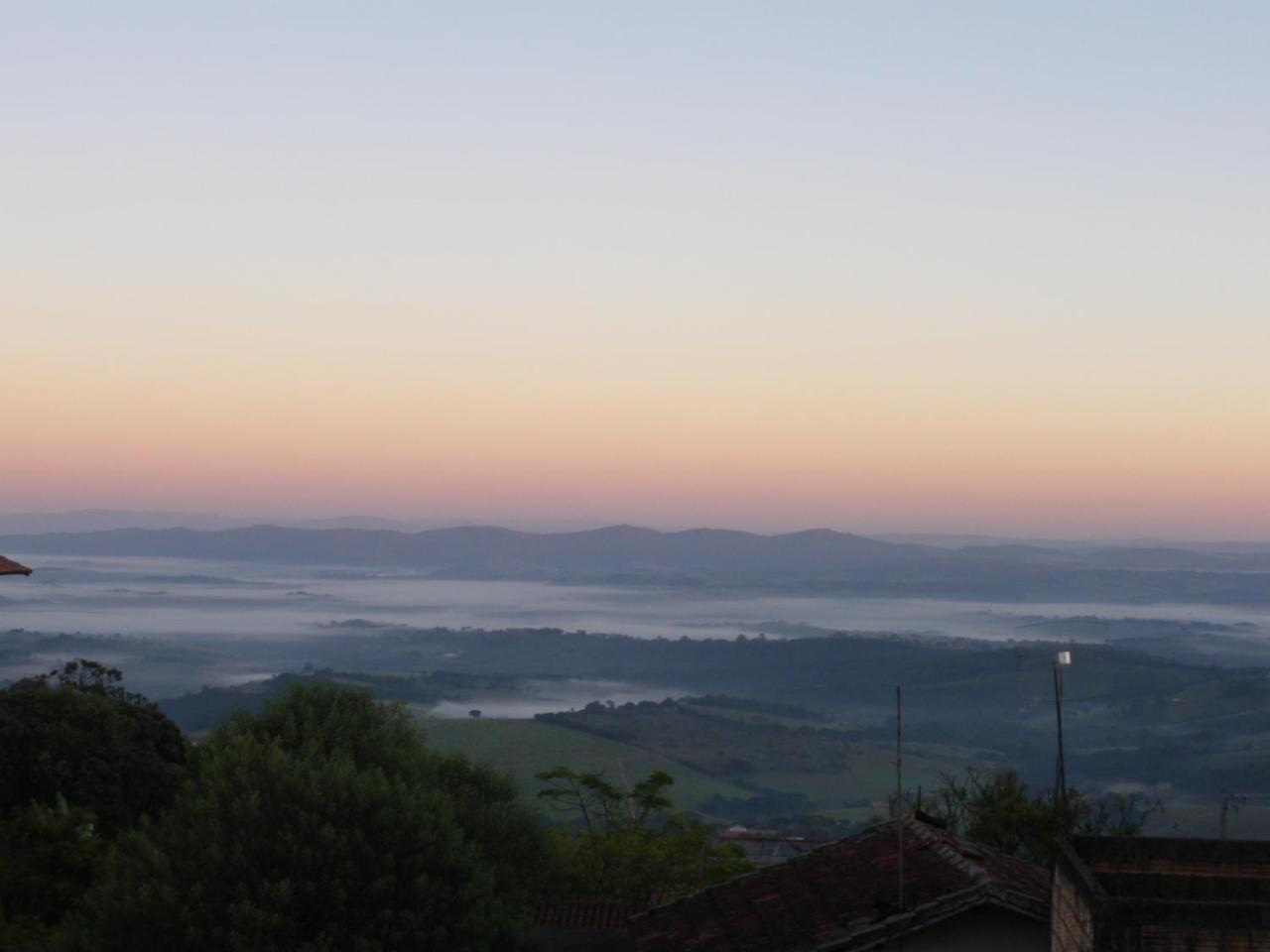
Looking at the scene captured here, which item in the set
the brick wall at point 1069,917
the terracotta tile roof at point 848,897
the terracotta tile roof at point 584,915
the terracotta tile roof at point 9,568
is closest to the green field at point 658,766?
the terracotta tile roof at point 584,915

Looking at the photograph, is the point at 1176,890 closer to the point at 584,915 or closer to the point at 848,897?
the point at 848,897

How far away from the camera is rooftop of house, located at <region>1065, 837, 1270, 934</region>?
40.3ft

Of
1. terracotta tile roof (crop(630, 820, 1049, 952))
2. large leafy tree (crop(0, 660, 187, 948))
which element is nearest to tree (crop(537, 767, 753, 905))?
large leafy tree (crop(0, 660, 187, 948))

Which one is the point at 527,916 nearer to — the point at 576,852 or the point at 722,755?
the point at 576,852

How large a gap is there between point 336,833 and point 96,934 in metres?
3.53

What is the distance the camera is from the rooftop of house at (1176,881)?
12.3 m

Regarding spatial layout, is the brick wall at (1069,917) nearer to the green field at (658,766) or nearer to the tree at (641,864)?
the tree at (641,864)

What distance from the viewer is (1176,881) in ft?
44.6

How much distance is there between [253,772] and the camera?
22984 mm

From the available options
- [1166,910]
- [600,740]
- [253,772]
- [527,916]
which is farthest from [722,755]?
[1166,910]

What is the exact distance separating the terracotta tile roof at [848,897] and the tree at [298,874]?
3064mm

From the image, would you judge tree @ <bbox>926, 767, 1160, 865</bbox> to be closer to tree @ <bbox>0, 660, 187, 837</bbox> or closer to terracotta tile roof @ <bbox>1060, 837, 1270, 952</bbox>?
tree @ <bbox>0, 660, 187, 837</bbox>

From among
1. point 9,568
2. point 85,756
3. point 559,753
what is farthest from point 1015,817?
point 559,753

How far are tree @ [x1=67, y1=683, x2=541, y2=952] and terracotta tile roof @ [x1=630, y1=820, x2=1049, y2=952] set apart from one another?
306cm
